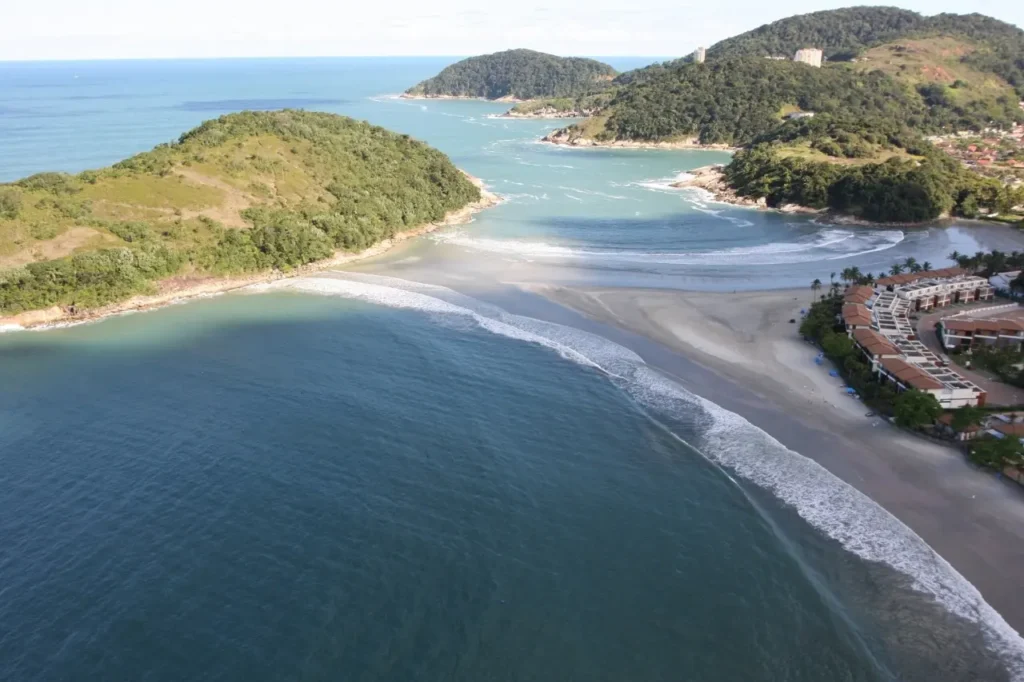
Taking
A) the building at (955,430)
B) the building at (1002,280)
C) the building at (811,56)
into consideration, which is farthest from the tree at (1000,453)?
the building at (811,56)

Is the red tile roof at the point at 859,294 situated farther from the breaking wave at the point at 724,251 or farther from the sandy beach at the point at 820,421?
the breaking wave at the point at 724,251

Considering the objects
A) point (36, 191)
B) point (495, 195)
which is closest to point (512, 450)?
point (36, 191)

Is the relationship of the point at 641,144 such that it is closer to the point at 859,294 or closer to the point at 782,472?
the point at 859,294

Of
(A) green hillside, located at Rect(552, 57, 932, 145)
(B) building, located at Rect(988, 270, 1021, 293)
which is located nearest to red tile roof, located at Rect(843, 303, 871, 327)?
(B) building, located at Rect(988, 270, 1021, 293)

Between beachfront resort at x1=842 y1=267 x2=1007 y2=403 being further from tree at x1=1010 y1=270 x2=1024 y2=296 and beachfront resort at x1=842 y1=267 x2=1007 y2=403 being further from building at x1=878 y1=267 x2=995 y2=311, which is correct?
tree at x1=1010 y1=270 x2=1024 y2=296

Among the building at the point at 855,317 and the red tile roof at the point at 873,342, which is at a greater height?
the building at the point at 855,317

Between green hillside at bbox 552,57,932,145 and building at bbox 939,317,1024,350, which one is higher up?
green hillside at bbox 552,57,932,145

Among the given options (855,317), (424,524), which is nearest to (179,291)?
(424,524)
